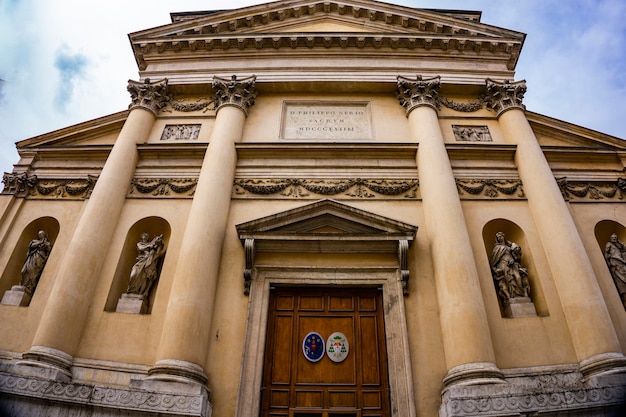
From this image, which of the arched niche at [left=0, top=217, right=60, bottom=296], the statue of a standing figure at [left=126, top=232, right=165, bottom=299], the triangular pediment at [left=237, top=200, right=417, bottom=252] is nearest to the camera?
the triangular pediment at [left=237, top=200, right=417, bottom=252]

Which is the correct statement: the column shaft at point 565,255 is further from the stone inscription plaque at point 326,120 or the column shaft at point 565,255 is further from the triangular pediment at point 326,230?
the stone inscription plaque at point 326,120

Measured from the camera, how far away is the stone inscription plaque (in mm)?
11719

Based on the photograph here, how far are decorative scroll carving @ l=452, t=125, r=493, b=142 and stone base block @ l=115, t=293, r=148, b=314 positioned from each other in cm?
879

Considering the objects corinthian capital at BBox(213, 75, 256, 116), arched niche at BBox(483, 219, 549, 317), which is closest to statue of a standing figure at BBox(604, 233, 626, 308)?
arched niche at BBox(483, 219, 549, 317)

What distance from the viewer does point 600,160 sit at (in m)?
11.6

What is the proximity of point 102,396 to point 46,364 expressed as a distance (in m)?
1.72

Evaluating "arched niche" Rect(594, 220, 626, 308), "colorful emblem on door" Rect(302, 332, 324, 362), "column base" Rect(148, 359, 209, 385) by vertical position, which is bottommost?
"column base" Rect(148, 359, 209, 385)

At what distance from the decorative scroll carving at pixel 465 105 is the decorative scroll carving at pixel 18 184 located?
11.4 metres

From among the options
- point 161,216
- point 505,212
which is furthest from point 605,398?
point 161,216

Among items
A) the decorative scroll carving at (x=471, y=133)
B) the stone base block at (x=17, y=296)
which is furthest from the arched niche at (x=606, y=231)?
the stone base block at (x=17, y=296)

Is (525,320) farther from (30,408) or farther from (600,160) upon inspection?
(30,408)

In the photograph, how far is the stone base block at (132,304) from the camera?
29.3ft

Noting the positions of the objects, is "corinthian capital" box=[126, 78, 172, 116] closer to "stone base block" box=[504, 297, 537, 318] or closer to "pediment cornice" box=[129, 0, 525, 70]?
"pediment cornice" box=[129, 0, 525, 70]

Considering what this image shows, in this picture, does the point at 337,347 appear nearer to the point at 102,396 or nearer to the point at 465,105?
the point at 102,396
